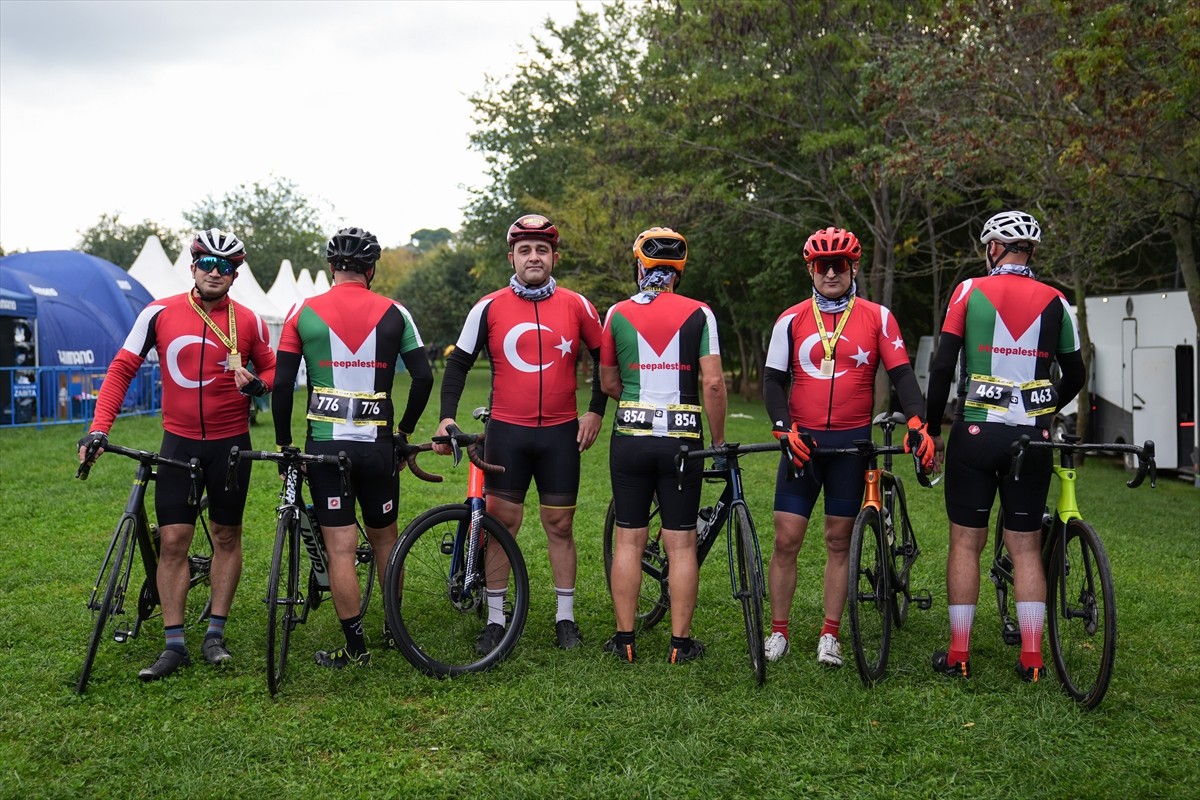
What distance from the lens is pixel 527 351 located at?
5.59 meters

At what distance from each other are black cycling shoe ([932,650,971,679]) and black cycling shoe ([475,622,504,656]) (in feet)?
7.29

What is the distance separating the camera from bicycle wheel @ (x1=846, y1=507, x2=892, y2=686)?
16.4 feet

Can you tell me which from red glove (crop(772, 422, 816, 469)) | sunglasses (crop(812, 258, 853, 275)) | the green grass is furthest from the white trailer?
red glove (crop(772, 422, 816, 469))

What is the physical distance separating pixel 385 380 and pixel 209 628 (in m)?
1.62

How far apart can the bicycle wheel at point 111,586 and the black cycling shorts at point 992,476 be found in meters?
4.06

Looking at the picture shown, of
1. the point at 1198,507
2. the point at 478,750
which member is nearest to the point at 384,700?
the point at 478,750

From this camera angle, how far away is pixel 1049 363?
518 centimetres

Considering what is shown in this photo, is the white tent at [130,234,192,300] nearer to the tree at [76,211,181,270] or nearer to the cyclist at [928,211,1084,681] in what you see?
the cyclist at [928,211,1084,681]

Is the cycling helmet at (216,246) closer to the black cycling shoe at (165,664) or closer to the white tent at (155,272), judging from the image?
the black cycling shoe at (165,664)

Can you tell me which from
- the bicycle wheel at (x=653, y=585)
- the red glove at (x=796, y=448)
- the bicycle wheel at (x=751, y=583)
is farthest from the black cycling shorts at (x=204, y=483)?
the red glove at (x=796, y=448)

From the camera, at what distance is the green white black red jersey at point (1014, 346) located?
5.11m

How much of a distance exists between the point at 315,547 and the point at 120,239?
256ft

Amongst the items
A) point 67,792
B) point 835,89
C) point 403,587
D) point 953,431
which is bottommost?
point 67,792

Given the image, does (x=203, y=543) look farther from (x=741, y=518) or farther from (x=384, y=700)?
(x=741, y=518)
